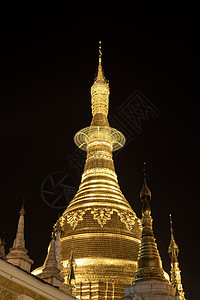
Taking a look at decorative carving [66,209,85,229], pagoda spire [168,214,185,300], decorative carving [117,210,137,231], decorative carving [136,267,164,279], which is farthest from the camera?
decorative carving [117,210,137,231]

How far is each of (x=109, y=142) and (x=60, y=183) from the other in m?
5.24

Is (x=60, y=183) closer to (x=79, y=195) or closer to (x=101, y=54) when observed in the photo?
(x=79, y=195)

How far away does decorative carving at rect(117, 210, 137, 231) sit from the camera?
3234 cm

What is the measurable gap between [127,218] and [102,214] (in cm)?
191

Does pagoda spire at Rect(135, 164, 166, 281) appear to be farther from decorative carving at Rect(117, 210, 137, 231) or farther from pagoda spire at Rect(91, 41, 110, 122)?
pagoda spire at Rect(91, 41, 110, 122)

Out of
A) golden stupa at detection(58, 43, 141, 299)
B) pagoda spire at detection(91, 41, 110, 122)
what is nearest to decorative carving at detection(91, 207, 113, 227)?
golden stupa at detection(58, 43, 141, 299)

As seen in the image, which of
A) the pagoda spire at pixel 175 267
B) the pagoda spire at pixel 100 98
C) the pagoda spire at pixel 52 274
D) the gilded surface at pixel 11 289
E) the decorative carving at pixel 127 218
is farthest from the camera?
the pagoda spire at pixel 100 98

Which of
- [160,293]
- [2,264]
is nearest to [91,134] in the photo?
[160,293]

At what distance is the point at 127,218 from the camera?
32.7 metres

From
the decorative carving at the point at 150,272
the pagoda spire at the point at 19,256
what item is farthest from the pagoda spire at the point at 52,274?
the decorative carving at the point at 150,272

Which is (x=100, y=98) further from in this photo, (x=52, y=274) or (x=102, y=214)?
(x=52, y=274)

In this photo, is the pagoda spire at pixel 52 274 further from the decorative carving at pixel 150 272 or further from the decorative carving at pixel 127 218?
the decorative carving at pixel 127 218

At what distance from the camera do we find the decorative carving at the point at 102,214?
31767mm

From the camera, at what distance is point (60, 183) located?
37906 millimetres
